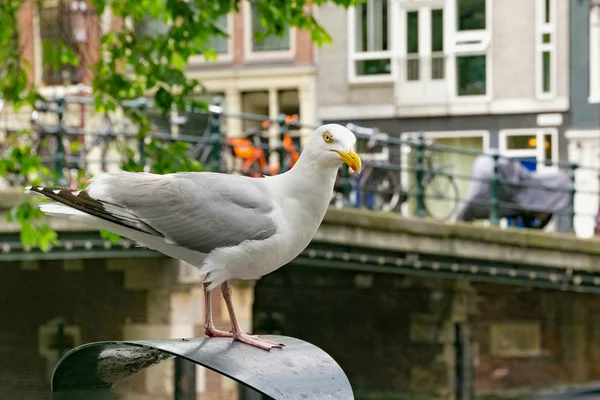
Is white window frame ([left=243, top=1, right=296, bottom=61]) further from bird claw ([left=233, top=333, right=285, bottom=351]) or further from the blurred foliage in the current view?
bird claw ([left=233, top=333, right=285, bottom=351])

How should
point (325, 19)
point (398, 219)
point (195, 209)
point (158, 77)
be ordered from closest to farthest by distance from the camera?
point (195, 209), point (158, 77), point (398, 219), point (325, 19)

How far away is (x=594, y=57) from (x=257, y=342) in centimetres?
1397

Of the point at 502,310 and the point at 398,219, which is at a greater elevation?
the point at 398,219

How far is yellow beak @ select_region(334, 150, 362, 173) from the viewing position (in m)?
1.55

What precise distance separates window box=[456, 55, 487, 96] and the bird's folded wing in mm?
14531

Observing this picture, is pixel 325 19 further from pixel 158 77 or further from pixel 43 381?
pixel 158 77

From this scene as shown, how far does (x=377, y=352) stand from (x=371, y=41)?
4.71 m

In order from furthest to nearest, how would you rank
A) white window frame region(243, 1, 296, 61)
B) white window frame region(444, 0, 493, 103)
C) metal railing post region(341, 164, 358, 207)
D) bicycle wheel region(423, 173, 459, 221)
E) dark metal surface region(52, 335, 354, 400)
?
white window frame region(243, 1, 296, 61)
white window frame region(444, 0, 493, 103)
bicycle wheel region(423, 173, 459, 221)
metal railing post region(341, 164, 358, 207)
dark metal surface region(52, 335, 354, 400)

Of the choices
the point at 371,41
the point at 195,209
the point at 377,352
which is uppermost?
the point at 371,41

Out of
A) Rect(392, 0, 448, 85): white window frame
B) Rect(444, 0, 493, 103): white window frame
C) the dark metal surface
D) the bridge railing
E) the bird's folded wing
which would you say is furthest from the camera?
Rect(392, 0, 448, 85): white window frame

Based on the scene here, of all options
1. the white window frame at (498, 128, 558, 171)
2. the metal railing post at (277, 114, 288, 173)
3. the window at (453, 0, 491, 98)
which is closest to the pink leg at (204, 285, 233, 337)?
the metal railing post at (277, 114, 288, 173)

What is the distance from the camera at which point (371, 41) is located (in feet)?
57.0

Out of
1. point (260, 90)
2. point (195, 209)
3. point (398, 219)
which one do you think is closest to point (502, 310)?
point (398, 219)

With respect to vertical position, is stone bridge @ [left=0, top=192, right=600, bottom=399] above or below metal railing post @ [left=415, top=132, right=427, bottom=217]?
below
